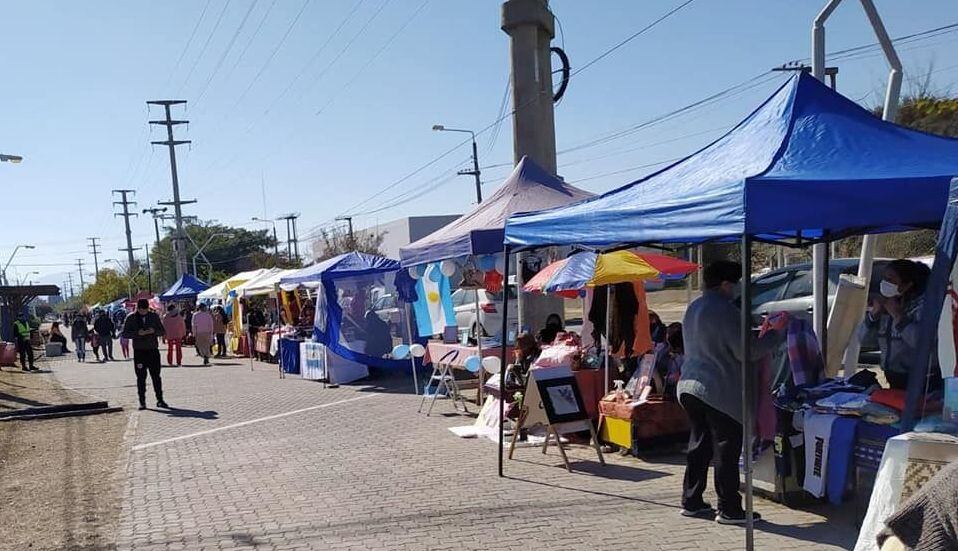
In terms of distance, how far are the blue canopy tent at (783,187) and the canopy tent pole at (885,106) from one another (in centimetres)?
100

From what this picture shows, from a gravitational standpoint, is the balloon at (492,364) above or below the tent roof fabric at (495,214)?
below

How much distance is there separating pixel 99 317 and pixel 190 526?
2479 centimetres

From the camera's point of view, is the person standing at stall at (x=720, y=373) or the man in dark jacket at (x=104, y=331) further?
the man in dark jacket at (x=104, y=331)

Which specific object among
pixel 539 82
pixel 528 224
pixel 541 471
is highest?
pixel 539 82

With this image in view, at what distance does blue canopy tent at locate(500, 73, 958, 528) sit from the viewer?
475 centimetres

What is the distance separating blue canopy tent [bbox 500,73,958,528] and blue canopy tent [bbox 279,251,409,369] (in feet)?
31.5

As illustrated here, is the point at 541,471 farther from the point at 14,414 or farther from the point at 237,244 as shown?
the point at 237,244

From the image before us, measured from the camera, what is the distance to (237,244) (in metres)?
93.8

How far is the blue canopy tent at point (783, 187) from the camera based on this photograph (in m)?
4.75

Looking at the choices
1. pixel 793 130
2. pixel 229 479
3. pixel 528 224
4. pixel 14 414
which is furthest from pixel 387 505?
pixel 14 414

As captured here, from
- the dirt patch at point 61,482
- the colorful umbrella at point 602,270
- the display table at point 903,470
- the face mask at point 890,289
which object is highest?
the colorful umbrella at point 602,270

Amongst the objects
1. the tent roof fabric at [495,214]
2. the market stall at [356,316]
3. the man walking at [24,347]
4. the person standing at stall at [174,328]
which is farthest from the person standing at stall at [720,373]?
the man walking at [24,347]

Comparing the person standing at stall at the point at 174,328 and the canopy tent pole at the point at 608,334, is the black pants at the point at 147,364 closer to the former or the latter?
the canopy tent pole at the point at 608,334

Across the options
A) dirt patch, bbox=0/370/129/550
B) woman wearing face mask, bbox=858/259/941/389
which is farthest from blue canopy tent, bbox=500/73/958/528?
dirt patch, bbox=0/370/129/550
